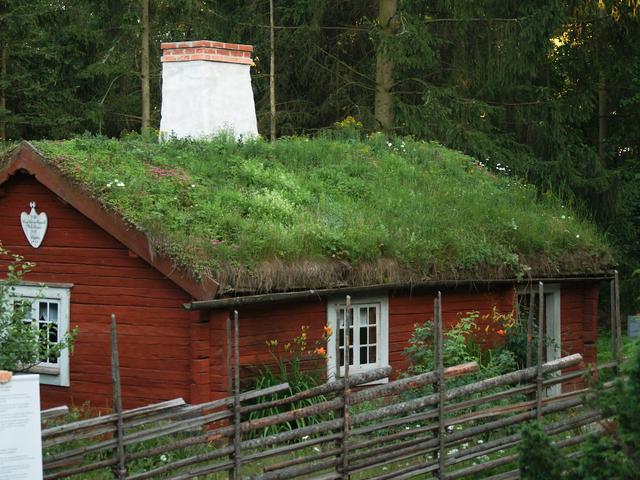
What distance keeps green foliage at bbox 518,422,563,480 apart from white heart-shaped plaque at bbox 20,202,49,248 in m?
8.10

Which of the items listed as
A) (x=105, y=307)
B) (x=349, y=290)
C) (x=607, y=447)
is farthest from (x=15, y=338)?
(x=607, y=447)

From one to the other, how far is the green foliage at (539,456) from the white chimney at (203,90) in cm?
993

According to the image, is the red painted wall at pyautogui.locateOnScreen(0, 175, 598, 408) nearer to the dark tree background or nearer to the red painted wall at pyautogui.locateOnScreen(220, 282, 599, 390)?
the red painted wall at pyautogui.locateOnScreen(220, 282, 599, 390)

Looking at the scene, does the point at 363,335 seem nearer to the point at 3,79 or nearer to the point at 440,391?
the point at 440,391

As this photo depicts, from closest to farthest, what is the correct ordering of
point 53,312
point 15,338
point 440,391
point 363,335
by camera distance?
point 15,338
point 440,391
point 53,312
point 363,335

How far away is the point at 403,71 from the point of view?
86.7 feet

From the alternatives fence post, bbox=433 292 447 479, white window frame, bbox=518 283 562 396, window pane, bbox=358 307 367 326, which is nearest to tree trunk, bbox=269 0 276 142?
white window frame, bbox=518 283 562 396

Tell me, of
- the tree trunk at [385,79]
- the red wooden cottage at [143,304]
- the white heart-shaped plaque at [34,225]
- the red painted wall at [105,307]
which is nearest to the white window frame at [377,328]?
the red wooden cottage at [143,304]

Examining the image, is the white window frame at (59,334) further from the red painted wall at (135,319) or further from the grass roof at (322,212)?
the grass roof at (322,212)

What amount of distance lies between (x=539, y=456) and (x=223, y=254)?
563cm

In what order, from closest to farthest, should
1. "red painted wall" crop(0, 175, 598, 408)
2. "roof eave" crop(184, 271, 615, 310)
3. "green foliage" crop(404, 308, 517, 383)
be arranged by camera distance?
1. "roof eave" crop(184, 271, 615, 310)
2. "red painted wall" crop(0, 175, 598, 408)
3. "green foliage" crop(404, 308, 517, 383)

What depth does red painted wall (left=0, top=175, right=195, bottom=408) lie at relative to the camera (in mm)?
13148

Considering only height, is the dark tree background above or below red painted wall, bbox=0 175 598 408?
above

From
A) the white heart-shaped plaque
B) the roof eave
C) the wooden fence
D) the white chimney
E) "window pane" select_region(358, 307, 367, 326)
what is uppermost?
the white chimney
